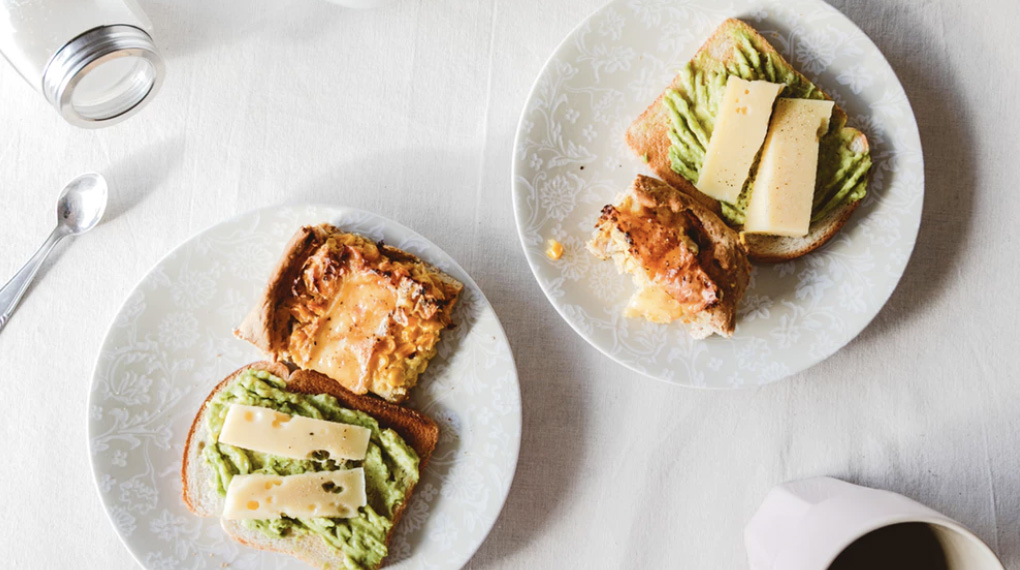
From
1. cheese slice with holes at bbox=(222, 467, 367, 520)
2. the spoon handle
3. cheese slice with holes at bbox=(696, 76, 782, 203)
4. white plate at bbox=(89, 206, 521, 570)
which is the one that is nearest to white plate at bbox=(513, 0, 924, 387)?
cheese slice with holes at bbox=(696, 76, 782, 203)

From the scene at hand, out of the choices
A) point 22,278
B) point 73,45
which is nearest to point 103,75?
point 73,45

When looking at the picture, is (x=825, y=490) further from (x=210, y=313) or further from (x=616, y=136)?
(x=210, y=313)

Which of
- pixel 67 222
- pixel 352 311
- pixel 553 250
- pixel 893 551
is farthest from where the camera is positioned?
pixel 67 222

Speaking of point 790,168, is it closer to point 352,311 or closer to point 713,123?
point 713,123

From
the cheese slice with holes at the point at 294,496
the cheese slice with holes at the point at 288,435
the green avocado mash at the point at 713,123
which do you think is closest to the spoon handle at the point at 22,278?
the cheese slice with holes at the point at 288,435

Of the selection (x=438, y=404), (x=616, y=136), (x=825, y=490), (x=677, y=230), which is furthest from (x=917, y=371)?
(x=438, y=404)

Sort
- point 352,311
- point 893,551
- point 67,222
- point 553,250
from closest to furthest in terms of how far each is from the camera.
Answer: point 893,551, point 352,311, point 553,250, point 67,222
